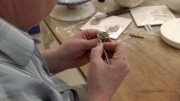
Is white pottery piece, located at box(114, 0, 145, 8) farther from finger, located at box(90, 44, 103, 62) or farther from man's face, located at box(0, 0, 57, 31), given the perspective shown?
man's face, located at box(0, 0, 57, 31)

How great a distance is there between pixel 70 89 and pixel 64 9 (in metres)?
0.50

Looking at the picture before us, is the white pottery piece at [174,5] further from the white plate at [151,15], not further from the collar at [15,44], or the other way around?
the collar at [15,44]

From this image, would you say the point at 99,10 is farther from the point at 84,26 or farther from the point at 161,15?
the point at 161,15

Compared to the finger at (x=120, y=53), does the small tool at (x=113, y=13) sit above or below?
below

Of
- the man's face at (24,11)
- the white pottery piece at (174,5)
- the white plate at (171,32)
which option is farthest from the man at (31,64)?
the white pottery piece at (174,5)

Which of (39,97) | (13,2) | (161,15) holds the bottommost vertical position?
(161,15)

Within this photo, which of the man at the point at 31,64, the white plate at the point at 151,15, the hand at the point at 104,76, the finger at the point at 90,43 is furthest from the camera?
the white plate at the point at 151,15

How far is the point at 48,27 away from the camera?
1.16 metres

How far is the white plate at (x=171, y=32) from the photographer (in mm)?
948

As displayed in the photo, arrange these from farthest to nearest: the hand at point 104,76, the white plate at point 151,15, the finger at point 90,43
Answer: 1. the white plate at point 151,15
2. the finger at point 90,43
3. the hand at point 104,76

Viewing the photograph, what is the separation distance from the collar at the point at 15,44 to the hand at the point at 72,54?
315mm

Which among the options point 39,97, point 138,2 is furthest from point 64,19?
point 39,97

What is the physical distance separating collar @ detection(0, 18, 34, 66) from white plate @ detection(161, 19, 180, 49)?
52 cm

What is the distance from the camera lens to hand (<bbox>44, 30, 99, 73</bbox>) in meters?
0.94
